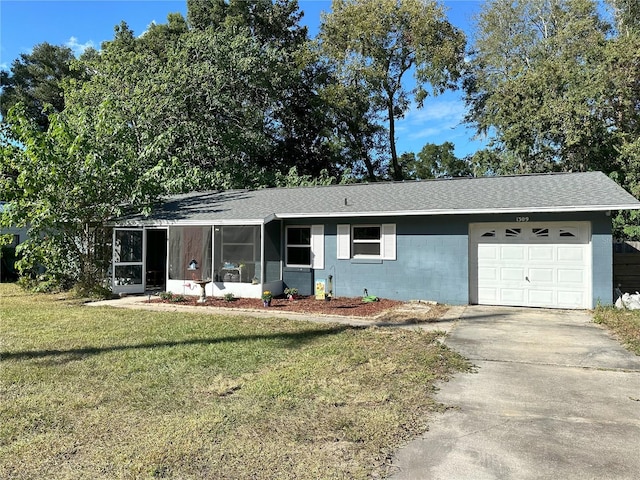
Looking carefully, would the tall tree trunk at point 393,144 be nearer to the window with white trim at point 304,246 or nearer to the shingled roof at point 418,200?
the shingled roof at point 418,200

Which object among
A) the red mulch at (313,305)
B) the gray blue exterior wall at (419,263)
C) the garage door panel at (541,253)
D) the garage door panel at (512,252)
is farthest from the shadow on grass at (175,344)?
the garage door panel at (541,253)

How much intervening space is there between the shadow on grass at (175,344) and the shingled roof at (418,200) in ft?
16.2

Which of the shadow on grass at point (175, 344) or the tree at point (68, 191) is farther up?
the tree at point (68, 191)

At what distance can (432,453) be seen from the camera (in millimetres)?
3574

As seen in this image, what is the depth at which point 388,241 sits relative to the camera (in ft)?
41.4

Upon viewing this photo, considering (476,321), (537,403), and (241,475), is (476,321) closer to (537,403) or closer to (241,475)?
(537,403)

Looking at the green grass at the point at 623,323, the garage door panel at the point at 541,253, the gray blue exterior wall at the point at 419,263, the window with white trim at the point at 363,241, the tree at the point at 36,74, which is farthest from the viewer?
the tree at the point at 36,74

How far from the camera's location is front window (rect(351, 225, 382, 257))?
12820mm

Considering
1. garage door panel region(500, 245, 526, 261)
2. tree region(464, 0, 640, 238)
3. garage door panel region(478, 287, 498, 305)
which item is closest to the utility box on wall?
garage door panel region(478, 287, 498, 305)

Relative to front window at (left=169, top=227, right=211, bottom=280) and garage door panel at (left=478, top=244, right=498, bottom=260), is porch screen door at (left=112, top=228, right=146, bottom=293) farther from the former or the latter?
garage door panel at (left=478, top=244, right=498, bottom=260)

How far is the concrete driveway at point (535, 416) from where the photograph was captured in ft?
11.0

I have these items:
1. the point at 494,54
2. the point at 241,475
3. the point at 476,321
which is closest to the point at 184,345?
the point at 241,475

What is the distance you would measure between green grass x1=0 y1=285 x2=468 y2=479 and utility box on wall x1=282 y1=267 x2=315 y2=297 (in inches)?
196

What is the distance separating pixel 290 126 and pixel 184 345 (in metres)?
21.6
